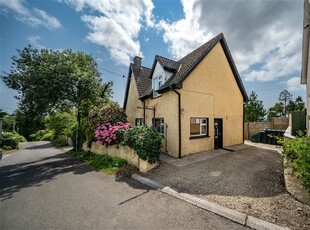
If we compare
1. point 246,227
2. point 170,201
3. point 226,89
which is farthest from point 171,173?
point 226,89

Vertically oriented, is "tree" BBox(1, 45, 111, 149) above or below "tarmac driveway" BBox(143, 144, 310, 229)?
above

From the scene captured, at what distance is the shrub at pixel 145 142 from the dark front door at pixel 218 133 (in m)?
5.60

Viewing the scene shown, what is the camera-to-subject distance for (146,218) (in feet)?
12.7

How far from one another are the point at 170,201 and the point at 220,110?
8762mm

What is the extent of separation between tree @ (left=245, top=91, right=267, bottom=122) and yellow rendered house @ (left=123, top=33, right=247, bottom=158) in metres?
15.1

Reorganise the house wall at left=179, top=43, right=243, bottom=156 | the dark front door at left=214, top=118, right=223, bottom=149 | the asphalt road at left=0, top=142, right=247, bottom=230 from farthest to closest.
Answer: the dark front door at left=214, top=118, right=223, bottom=149 < the house wall at left=179, top=43, right=243, bottom=156 < the asphalt road at left=0, top=142, right=247, bottom=230

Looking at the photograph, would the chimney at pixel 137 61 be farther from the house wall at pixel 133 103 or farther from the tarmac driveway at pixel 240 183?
the tarmac driveway at pixel 240 183

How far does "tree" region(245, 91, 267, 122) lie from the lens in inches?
1028

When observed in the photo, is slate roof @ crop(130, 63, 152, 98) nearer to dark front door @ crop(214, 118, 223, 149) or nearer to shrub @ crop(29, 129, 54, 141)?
dark front door @ crop(214, 118, 223, 149)

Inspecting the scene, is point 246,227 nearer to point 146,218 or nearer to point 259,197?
point 259,197

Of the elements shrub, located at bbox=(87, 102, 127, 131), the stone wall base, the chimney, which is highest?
the chimney

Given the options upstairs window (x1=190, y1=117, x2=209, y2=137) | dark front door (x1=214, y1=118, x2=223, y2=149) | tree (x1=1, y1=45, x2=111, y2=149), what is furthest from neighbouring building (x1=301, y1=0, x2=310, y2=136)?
tree (x1=1, y1=45, x2=111, y2=149)

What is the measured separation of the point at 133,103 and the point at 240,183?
1178 centimetres

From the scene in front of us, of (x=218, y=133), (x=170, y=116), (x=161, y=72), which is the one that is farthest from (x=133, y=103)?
(x=218, y=133)
